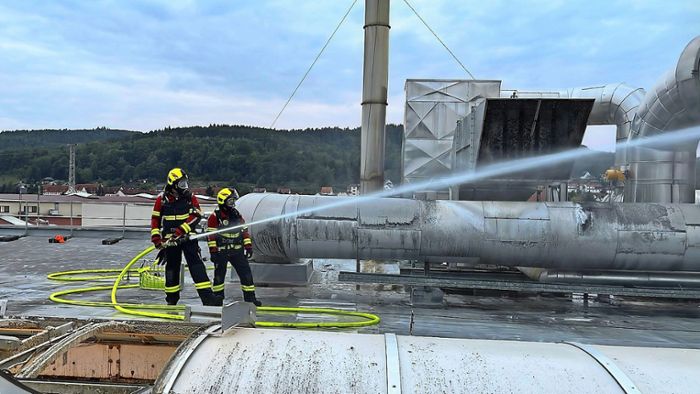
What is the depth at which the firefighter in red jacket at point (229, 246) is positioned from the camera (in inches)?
263

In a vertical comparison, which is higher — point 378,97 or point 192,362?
point 378,97

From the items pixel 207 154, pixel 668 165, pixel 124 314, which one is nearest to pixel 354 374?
pixel 124 314

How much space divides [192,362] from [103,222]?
41.4m

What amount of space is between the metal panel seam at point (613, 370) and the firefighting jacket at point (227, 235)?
5058mm

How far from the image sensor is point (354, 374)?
220 centimetres

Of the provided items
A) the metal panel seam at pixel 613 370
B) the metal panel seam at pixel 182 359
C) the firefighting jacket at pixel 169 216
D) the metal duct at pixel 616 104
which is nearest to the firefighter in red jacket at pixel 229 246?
the firefighting jacket at pixel 169 216

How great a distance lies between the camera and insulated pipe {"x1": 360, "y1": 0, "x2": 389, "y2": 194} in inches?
466

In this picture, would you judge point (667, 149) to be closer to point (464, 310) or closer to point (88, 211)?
point (464, 310)

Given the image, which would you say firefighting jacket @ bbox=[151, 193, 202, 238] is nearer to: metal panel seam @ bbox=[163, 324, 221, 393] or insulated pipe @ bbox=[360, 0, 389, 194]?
metal panel seam @ bbox=[163, 324, 221, 393]

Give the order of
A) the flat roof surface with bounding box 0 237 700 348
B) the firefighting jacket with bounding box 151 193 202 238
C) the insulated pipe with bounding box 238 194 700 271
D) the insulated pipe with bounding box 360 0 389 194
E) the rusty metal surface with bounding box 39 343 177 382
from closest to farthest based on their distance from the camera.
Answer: the rusty metal surface with bounding box 39 343 177 382 → the flat roof surface with bounding box 0 237 700 348 → the firefighting jacket with bounding box 151 193 202 238 → the insulated pipe with bounding box 238 194 700 271 → the insulated pipe with bounding box 360 0 389 194

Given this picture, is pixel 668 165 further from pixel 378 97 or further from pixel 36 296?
pixel 36 296

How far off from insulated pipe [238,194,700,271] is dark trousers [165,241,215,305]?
59.7 inches

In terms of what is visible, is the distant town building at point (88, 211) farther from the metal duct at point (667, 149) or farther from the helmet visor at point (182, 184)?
the metal duct at point (667, 149)

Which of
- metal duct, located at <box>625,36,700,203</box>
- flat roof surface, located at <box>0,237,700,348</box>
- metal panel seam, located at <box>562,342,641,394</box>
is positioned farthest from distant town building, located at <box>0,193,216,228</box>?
metal panel seam, located at <box>562,342,641,394</box>
